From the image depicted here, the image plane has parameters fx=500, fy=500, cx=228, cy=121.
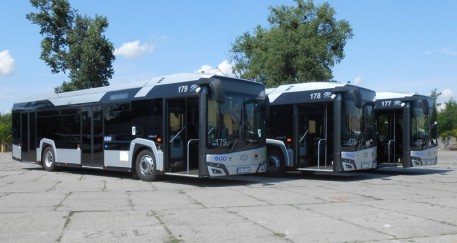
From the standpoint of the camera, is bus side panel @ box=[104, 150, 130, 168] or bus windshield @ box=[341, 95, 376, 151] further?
bus side panel @ box=[104, 150, 130, 168]

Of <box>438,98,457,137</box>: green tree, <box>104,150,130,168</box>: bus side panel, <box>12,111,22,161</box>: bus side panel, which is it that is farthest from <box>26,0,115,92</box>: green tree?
<box>438,98,457,137</box>: green tree

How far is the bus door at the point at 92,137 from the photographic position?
54.2 feet

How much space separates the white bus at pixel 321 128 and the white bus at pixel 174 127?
2.02 m

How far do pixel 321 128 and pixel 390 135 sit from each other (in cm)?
412

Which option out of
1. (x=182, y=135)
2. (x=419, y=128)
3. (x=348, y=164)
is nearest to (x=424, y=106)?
(x=419, y=128)

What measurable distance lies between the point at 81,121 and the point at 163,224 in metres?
10.2

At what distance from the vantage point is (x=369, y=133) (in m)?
15.9

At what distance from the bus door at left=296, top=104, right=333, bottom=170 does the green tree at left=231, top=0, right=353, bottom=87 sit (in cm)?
1413

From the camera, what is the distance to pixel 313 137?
16750 mm

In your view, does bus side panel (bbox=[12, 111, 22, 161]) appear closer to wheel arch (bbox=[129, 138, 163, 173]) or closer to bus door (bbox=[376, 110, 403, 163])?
wheel arch (bbox=[129, 138, 163, 173])

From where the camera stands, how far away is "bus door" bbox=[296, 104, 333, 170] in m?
16.3

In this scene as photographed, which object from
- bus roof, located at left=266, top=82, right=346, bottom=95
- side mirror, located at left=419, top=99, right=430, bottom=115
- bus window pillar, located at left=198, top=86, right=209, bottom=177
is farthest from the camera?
side mirror, located at left=419, top=99, right=430, bottom=115

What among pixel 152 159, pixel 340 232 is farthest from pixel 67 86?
pixel 340 232

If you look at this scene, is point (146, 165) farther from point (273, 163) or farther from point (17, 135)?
point (17, 135)
